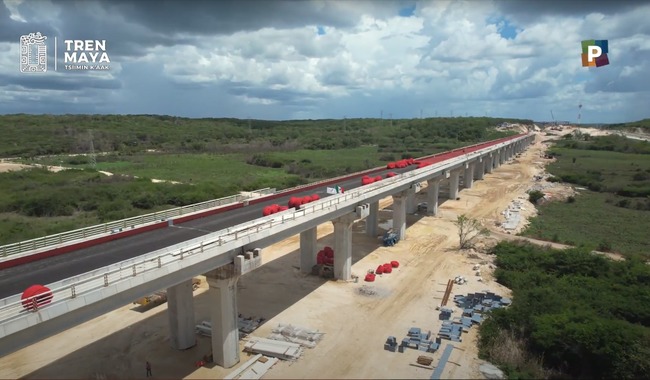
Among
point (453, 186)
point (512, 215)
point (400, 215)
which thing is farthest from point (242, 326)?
point (453, 186)

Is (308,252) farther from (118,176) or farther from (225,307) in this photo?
(118,176)

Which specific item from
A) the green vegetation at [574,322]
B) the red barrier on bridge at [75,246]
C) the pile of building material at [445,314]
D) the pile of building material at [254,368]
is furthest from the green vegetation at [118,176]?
the green vegetation at [574,322]

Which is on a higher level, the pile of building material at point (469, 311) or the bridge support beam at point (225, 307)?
the bridge support beam at point (225, 307)

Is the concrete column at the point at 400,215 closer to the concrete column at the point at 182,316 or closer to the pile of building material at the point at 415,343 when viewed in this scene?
the pile of building material at the point at 415,343

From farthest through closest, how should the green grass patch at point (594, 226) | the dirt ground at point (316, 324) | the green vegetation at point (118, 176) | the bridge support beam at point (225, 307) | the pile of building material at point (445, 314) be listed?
the green vegetation at point (118, 176), the green grass patch at point (594, 226), the pile of building material at point (445, 314), the dirt ground at point (316, 324), the bridge support beam at point (225, 307)

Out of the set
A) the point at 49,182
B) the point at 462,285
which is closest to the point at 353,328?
the point at 462,285

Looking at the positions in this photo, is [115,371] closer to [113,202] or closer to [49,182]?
[113,202]

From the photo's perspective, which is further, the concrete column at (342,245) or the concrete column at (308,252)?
the concrete column at (308,252)

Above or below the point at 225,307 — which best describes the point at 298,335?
below
